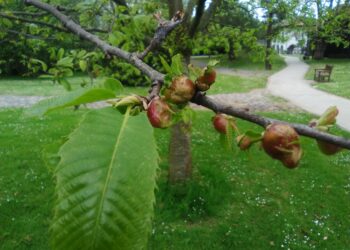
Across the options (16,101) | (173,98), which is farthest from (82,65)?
(16,101)

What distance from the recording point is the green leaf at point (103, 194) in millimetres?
601

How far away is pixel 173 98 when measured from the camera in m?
0.89

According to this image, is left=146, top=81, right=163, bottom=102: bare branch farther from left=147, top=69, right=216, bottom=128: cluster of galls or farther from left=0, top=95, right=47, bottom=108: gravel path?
left=0, top=95, right=47, bottom=108: gravel path

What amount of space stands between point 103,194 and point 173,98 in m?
0.34

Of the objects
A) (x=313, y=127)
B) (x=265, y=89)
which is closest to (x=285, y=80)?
(x=265, y=89)

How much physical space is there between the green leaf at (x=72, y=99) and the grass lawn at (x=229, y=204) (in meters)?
3.20

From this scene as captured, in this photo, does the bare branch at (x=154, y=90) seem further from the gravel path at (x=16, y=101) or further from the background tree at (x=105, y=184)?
the gravel path at (x=16, y=101)

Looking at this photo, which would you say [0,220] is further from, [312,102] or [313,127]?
[312,102]

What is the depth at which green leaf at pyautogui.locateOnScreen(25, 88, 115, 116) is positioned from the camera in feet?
2.61

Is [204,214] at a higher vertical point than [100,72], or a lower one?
lower

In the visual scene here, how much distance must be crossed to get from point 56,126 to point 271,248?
24.2 ft

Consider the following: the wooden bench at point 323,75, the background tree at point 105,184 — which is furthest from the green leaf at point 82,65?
the wooden bench at point 323,75

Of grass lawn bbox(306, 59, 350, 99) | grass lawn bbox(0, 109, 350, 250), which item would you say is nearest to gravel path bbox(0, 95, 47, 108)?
grass lawn bbox(0, 109, 350, 250)

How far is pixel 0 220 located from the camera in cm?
549
